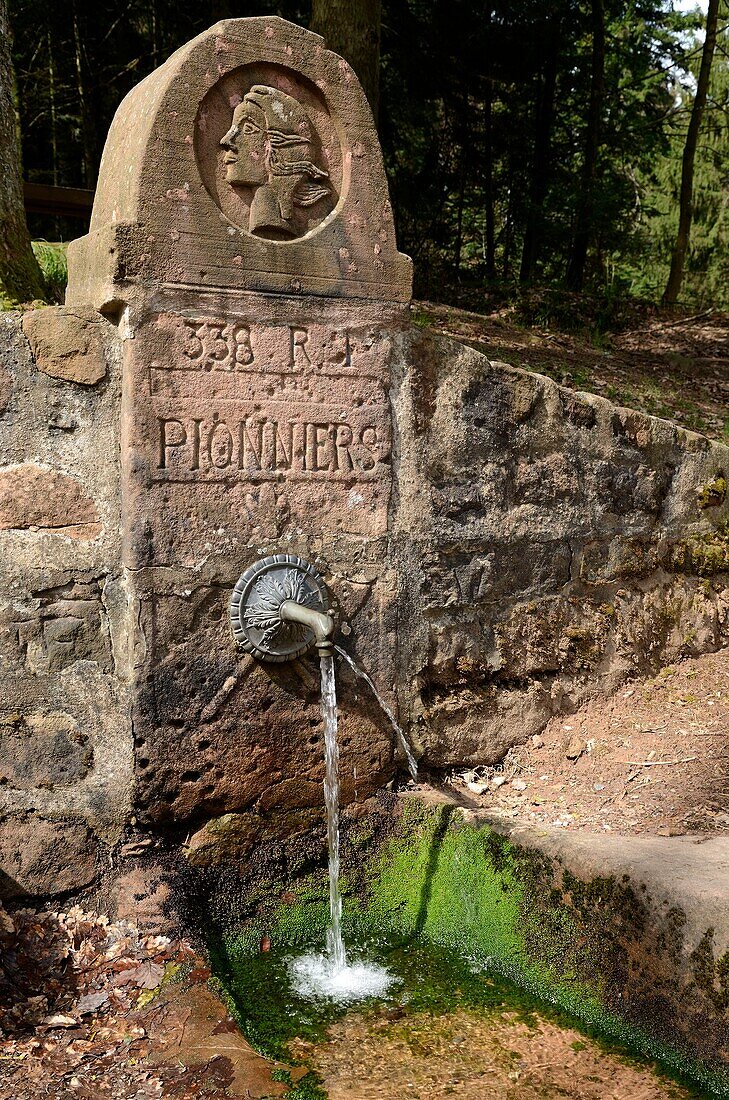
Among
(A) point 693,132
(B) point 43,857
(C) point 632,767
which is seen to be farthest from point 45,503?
Result: (A) point 693,132

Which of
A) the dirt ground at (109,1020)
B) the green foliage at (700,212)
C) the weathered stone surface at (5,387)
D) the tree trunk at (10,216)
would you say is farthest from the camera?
the green foliage at (700,212)

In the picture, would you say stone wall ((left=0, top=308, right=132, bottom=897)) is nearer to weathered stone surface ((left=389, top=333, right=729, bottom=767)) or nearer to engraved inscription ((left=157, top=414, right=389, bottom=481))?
engraved inscription ((left=157, top=414, right=389, bottom=481))

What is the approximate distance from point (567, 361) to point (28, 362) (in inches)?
177

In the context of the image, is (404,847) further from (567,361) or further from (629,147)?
(629,147)

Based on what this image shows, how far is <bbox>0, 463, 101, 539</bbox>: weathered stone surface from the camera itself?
2564 mm

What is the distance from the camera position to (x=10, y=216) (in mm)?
3496

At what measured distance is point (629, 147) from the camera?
11117mm

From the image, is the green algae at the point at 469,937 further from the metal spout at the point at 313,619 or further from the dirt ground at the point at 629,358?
the dirt ground at the point at 629,358

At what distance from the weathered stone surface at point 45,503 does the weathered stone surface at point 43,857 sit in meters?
0.84

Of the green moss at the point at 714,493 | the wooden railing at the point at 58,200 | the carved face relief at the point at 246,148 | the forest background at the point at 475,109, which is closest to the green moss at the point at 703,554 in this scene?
the green moss at the point at 714,493

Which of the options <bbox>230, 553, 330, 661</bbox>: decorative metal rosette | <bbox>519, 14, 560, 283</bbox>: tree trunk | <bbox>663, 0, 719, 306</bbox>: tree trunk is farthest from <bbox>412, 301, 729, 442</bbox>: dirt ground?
<bbox>230, 553, 330, 661</bbox>: decorative metal rosette

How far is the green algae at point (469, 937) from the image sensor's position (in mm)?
2426

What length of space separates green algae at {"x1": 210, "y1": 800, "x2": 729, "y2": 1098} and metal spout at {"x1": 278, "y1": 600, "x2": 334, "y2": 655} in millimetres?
763

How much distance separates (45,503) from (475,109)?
10.2 m
